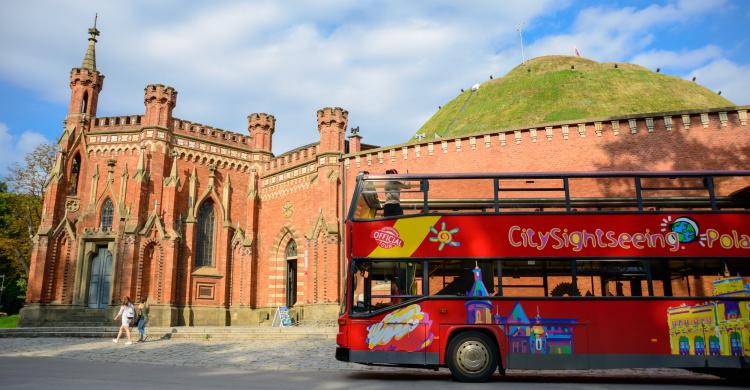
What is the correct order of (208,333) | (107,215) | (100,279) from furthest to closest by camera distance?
(107,215)
(100,279)
(208,333)

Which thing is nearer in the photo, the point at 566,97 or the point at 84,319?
the point at 84,319

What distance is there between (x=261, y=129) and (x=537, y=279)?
2703 cm

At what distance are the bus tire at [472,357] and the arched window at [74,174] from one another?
28174mm

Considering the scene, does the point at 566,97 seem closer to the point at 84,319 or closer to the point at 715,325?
the point at 715,325

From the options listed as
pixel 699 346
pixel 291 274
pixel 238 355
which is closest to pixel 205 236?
pixel 291 274

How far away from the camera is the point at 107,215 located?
30.1 metres

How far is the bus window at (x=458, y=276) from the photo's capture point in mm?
10656

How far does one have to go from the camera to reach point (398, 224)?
36.2 ft

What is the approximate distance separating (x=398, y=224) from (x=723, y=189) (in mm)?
14330

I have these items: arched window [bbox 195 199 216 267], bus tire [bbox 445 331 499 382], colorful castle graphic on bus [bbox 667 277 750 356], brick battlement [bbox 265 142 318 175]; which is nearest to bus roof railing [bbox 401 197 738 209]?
colorful castle graphic on bus [bbox 667 277 750 356]

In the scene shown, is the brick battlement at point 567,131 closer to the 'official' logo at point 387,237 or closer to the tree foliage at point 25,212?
the 'official' logo at point 387,237

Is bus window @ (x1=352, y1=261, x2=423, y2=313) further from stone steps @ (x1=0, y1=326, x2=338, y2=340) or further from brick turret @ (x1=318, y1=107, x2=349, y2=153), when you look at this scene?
brick turret @ (x1=318, y1=107, x2=349, y2=153)

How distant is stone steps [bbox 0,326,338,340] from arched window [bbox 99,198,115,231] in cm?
729

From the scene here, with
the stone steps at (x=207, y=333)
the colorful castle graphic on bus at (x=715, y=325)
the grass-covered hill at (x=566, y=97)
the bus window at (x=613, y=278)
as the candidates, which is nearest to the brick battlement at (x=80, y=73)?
the stone steps at (x=207, y=333)
